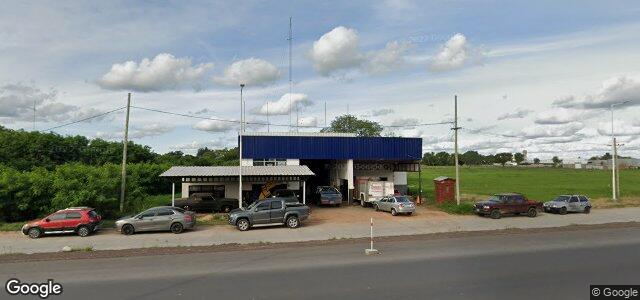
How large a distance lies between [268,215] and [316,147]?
15384mm

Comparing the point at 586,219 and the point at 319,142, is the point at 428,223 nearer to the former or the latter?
the point at 586,219

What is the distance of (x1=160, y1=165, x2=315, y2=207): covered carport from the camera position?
3250 cm

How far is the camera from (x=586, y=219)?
2811cm

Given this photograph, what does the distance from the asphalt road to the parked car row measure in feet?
33.9

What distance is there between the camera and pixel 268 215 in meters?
24.9

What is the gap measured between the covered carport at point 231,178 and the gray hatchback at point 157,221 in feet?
26.2

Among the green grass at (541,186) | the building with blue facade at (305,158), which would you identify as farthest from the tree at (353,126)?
the building with blue facade at (305,158)

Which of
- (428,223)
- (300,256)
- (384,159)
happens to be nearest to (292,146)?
(384,159)

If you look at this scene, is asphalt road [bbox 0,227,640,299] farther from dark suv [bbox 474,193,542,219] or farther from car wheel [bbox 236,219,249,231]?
dark suv [bbox 474,193,542,219]

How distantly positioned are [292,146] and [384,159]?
8422 millimetres

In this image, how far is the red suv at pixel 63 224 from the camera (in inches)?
Result: 889

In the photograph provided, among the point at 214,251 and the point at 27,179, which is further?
the point at 27,179

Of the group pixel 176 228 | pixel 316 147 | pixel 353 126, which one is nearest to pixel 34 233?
pixel 176 228

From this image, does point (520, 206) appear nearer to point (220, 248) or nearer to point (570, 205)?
point (570, 205)
